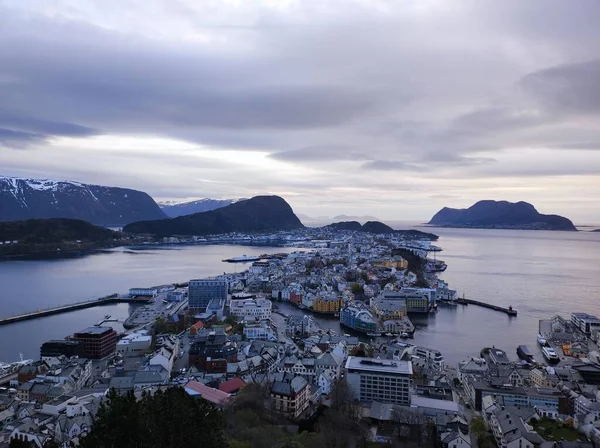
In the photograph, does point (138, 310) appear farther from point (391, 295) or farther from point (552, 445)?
point (552, 445)

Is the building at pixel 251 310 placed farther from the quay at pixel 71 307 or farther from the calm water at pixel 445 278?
the quay at pixel 71 307

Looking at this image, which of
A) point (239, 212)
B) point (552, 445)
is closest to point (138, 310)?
point (552, 445)

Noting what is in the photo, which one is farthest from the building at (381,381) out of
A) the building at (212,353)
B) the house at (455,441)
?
the building at (212,353)

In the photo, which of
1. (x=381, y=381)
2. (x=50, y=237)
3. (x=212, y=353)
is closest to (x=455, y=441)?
(x=381, y=381)

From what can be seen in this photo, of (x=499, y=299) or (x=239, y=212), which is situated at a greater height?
(x=239, y=212)

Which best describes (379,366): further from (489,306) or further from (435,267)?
A: (435,267)
